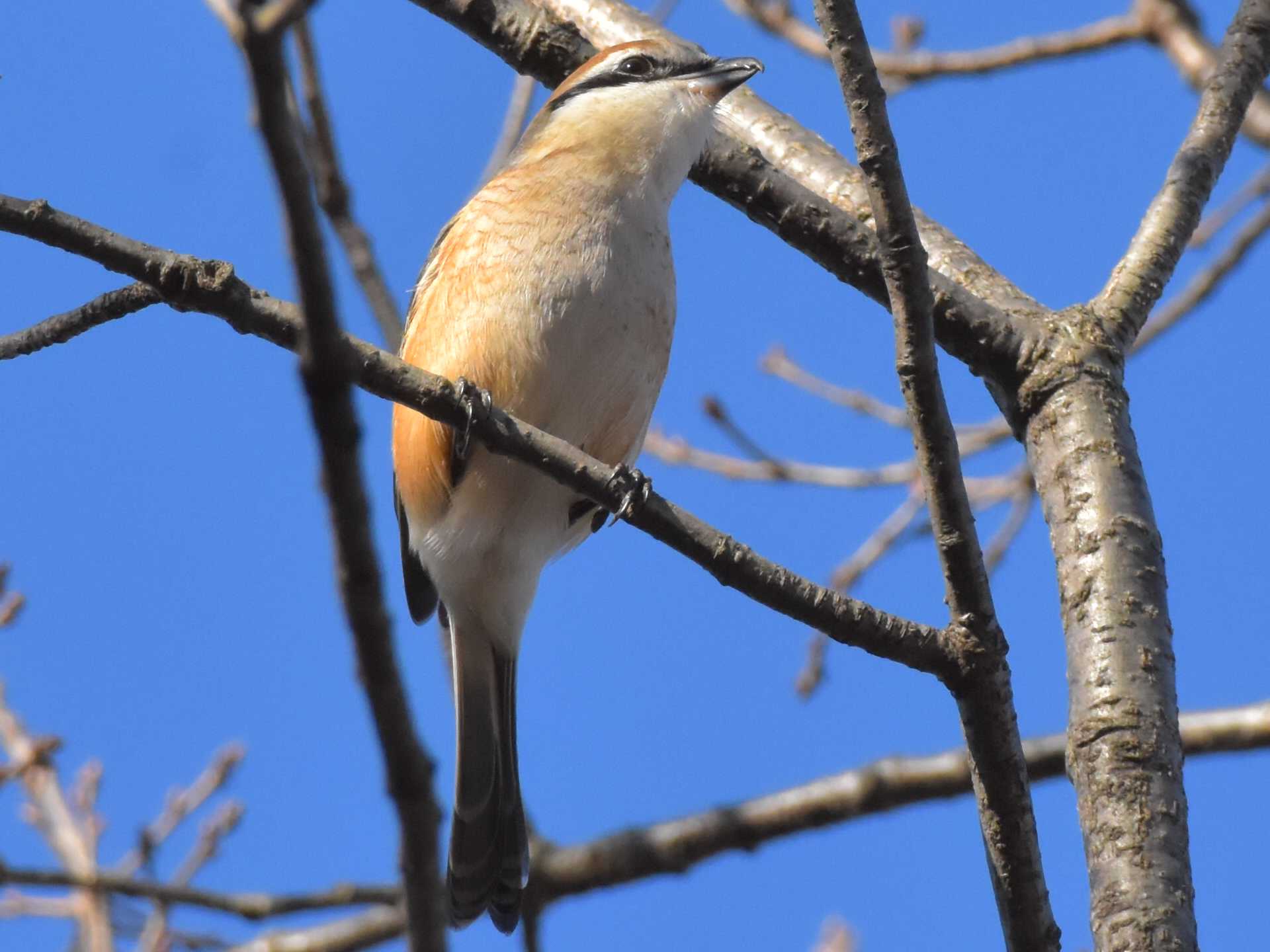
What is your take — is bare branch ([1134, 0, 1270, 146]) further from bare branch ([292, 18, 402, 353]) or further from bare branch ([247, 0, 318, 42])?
bare branch ([247, 0, 318, 42])

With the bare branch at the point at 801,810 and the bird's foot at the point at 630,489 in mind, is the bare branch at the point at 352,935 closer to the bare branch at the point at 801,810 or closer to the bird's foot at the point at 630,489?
the bare branch at the point at 801,810

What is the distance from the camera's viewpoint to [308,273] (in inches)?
55.2

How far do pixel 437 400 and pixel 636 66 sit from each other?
2.60 m

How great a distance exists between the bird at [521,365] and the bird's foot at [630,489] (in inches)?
32.9

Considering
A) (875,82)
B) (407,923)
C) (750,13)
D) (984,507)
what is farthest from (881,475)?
(407,923)

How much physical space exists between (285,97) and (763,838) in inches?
108

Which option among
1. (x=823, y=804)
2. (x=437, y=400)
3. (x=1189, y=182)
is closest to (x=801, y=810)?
(x=823, y=804)

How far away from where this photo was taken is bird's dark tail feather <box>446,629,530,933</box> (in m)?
4.11

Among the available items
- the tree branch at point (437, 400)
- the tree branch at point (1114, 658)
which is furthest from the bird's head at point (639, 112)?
the tree branch at point (437, 400)

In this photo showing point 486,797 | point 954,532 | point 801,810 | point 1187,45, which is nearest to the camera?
point 954,532

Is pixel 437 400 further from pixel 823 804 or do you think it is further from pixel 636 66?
pixel 636 66

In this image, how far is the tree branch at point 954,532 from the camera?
8.52 feet

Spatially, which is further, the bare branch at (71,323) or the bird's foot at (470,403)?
the bare branch at (71,323)

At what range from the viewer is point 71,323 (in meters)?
2.93
